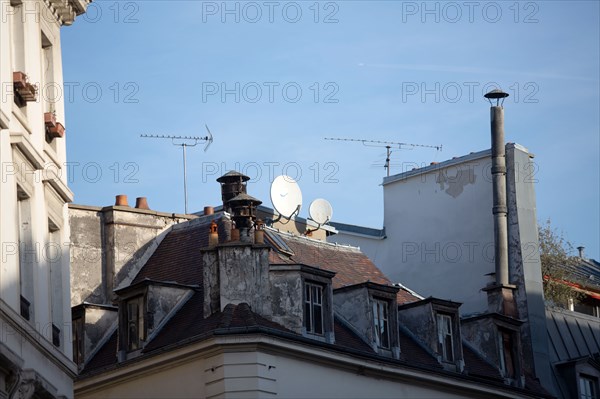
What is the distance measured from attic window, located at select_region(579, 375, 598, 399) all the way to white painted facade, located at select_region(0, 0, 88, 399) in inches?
761

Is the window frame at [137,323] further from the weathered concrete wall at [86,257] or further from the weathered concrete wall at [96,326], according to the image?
the weathered concrete wall at [86,257]

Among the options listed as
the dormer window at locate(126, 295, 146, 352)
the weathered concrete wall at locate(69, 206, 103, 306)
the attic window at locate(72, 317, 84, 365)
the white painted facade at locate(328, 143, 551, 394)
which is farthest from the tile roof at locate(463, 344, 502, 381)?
the attic window at locate(72, 317, 84, 365)

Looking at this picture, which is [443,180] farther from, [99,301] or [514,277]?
[99,301]

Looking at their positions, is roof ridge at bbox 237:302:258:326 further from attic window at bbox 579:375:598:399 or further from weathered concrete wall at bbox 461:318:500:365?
attic window at bbox 579:375:598:399

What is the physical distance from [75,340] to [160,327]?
2558 millimetres

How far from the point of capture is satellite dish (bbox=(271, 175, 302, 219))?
44.0m

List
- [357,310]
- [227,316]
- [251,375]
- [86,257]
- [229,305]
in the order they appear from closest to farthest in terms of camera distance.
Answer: [251,375] < [227,316] < [229,305] < [357,310] < [86,257]

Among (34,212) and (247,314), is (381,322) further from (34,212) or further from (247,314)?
(34,212)

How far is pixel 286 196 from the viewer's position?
44500 mm

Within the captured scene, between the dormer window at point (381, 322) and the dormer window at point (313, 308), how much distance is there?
1959mm

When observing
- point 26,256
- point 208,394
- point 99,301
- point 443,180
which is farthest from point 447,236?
point 26,256

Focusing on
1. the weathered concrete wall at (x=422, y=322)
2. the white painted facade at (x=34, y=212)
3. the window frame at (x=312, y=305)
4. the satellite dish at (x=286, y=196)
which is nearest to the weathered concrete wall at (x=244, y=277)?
the window frame at (x=312, y=305)

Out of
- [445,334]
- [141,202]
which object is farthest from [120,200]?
[445,334]

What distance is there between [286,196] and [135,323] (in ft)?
25.3
